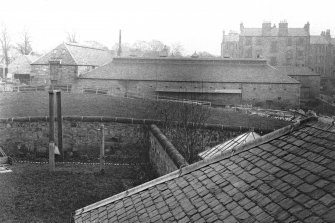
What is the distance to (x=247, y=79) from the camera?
43.3 metres

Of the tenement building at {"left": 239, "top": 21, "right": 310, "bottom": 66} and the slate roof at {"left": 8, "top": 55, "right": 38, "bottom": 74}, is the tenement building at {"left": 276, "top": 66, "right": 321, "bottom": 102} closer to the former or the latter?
the tenement building at {"left": 239, "top": 21, "right": 310, "bottom": 66}

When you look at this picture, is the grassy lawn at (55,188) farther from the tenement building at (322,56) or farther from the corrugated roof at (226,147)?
the tenement building at (322,56)

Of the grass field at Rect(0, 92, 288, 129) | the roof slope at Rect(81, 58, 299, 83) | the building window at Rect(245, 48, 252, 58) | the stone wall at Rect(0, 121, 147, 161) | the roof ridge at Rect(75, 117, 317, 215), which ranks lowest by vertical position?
the stone wall at Rect(0, 121, 147, 161)

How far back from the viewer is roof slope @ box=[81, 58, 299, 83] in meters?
43.2

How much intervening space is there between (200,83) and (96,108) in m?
16.4

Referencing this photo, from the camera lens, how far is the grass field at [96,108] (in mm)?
25672

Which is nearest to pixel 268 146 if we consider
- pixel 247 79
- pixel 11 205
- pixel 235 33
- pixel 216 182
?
pixel 216 182

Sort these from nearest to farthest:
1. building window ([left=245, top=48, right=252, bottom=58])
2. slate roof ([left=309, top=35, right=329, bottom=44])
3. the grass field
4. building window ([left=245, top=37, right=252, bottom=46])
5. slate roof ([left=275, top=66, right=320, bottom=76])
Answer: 1. the grass field
2. slate roof ([left=275, top=66, right=320, bottom=76])
3. building window ([left=245, top=37, right=252, bottom=46])
4. building window ([left=245, top=48, right=252, bottom=58])
5. slate roof ([left=309, top=35, right=329, bottom=44])

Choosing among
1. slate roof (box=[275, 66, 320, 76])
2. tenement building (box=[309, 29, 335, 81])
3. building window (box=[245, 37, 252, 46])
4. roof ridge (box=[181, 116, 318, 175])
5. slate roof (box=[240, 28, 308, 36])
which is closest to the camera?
roof ridge (box=[181, 116, 318, 175])

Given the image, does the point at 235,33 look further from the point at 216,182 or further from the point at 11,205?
the point at 216,182

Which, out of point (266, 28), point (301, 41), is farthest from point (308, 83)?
point (266, 28)

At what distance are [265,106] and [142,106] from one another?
63.6 ft

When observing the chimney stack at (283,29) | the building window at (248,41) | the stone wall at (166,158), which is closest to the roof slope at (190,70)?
the stone wall at (166,158)

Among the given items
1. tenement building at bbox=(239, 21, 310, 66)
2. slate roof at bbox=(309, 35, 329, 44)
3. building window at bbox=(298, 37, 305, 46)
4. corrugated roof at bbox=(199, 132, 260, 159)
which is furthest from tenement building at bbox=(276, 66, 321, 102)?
corrugated roof at bbox=(199, 132, 260, 159)
